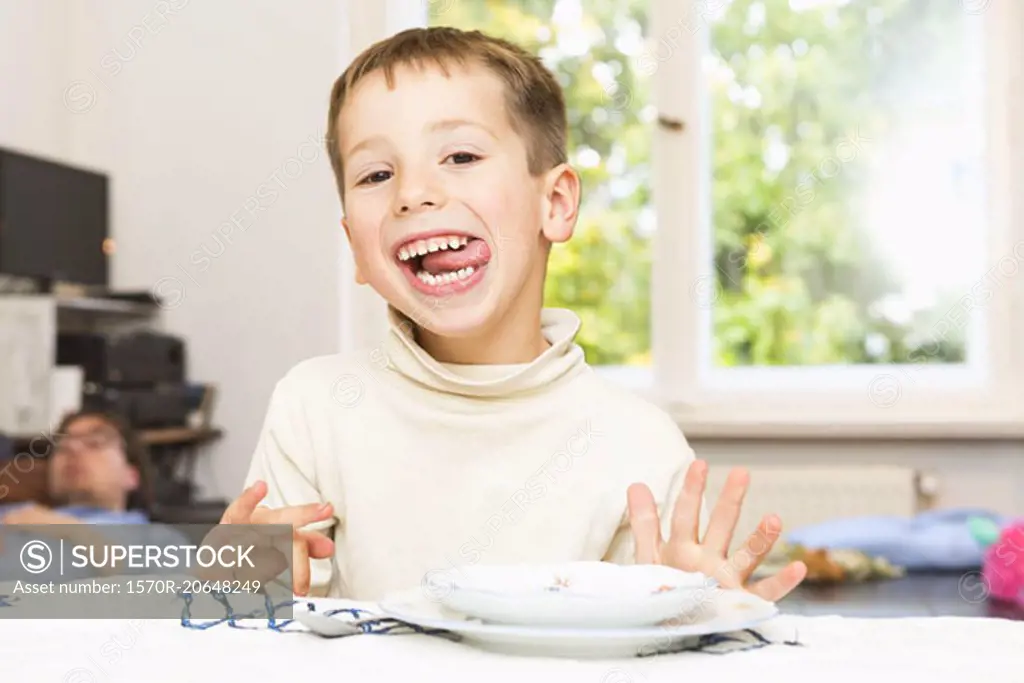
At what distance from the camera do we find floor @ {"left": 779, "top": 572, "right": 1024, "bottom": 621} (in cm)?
156

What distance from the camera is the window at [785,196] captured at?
3305 millimetres

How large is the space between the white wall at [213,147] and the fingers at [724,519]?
109 inches

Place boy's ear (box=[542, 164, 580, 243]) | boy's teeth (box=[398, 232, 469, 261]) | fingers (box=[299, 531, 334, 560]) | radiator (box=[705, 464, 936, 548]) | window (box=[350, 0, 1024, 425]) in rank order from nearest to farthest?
fingers (box=[299, 531, 334, 560]), boy's teeth (box=[398, 232, 469, 261]), boy's ear (box=[542, 164, 580, 243]), radiator (box=[705, 464, 936, 548]), window (box=[350, 0, 1024, 425])

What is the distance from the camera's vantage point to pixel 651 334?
3383mm

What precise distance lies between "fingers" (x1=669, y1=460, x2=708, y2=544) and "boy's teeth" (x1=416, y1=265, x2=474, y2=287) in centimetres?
26

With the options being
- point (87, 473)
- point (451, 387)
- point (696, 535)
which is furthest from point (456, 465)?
point (87, 473)

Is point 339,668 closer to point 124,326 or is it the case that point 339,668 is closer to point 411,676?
point 411,676

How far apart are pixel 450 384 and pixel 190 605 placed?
0.38m

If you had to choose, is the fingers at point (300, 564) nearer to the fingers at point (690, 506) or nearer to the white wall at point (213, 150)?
the fingers at point (690, 506)

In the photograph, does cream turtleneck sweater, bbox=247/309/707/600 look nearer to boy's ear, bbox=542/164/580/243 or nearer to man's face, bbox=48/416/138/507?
boy's ear, bbox=542/164/580/243

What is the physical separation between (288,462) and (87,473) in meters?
1.98

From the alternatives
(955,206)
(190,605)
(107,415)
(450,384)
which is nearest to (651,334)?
(955,206)

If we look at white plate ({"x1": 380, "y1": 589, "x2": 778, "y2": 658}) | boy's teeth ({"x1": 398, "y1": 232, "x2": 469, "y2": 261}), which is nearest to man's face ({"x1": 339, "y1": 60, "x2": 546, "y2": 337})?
boy's teeth ({"x1": 398, "y1": 232, "x2": 469, "y2": 261})

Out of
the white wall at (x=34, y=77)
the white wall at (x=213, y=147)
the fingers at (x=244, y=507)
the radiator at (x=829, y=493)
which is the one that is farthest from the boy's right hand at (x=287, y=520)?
the white wall at (x=34, y=77)
